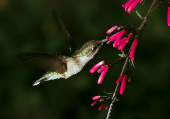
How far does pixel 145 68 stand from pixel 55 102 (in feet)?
4.51

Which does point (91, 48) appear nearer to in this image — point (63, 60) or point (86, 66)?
point (63, 60)

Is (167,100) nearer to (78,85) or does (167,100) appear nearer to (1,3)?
(78,85)

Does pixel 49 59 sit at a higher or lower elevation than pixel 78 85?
lower

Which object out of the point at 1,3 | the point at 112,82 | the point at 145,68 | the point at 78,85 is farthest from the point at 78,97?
the point at 1,3

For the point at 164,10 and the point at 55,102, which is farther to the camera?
the point at 164,10

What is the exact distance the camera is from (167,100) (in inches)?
155

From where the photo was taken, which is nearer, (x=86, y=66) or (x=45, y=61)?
(x=45, y=61)

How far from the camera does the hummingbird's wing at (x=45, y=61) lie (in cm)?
171

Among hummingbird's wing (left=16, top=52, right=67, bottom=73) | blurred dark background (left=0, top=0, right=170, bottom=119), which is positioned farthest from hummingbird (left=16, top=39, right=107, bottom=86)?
blurred dark background (left=0, top=0, right=170, bottom=119)

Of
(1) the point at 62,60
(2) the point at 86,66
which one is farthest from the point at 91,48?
(2) the point at 86,66

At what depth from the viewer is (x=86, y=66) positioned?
380 cm

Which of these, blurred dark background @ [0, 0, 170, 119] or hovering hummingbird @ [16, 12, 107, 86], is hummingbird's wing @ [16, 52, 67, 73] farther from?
blurred dark background @ [0, 0, 170, 119]

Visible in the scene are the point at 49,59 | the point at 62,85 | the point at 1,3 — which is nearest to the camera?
the point at 49,59

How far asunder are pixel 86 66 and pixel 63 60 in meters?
1.61
